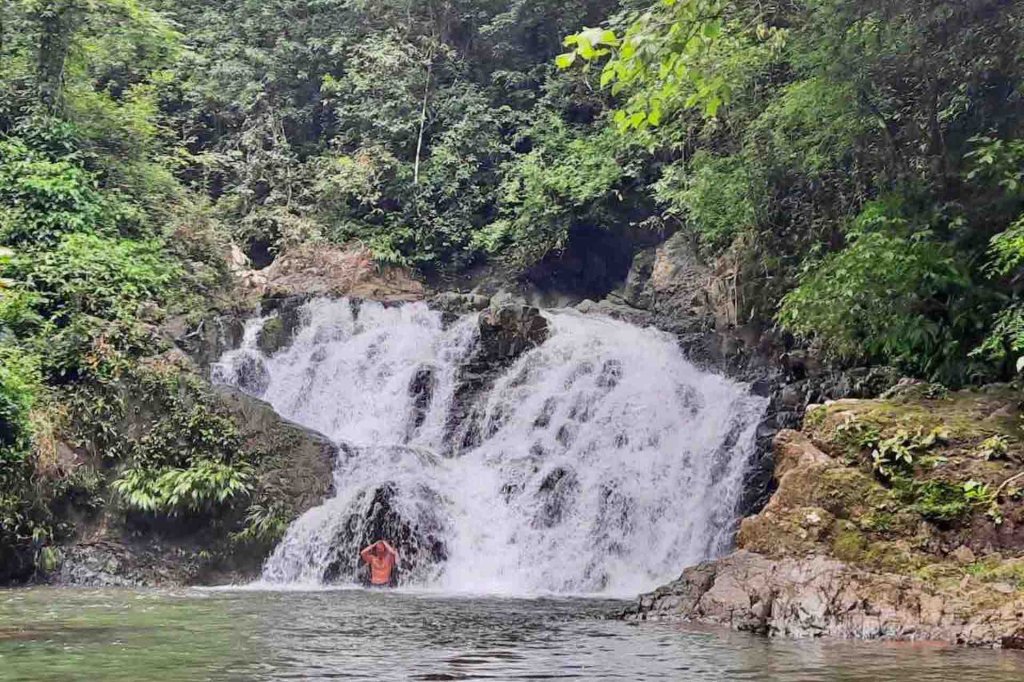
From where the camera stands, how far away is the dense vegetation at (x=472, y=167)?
13.2 metres

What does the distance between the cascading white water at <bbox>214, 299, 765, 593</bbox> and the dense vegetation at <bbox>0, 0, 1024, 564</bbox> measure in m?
1.98

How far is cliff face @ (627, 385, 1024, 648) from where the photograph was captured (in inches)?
348

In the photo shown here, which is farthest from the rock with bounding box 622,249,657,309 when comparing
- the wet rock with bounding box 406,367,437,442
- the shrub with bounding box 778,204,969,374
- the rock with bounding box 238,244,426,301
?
the shrub with bounding box 778,204,969,374

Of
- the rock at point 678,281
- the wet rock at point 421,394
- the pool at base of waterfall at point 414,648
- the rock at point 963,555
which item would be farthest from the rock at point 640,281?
the rock at point 963,555

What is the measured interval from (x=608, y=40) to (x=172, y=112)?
29944mm

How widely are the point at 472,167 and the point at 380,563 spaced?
632 inches

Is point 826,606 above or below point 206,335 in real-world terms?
below

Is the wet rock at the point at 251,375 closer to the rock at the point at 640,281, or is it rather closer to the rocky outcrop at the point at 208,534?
the rocky outcrop at the point at 208,534

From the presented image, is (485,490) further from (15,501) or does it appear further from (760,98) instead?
(760,98)

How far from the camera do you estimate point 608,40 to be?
466 cm

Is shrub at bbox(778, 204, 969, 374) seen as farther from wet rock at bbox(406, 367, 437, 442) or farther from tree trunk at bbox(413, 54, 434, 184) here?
tree trunk at bbox(413, 54, 434, 184)

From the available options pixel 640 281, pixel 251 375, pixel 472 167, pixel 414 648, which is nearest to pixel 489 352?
pixel 251 375

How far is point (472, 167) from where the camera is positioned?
28750 mm

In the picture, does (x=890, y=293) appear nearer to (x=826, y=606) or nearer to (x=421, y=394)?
(x=826, y=606)
